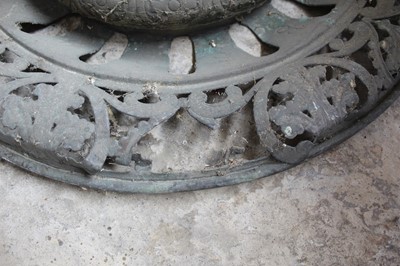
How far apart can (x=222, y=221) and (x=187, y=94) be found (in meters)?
0.25

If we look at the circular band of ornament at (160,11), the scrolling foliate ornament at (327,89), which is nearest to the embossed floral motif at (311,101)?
the scrolling foliate ornament at (327,89)

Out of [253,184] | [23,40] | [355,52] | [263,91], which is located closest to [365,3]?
[355,52]

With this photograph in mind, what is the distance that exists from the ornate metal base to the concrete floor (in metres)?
0.04

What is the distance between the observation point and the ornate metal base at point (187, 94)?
3.79 feet

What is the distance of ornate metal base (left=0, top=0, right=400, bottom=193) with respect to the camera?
1.16 m

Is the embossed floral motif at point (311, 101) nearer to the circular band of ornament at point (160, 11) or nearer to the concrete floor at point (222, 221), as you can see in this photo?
the concrete floor at point (222, 221)

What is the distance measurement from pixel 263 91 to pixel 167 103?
0.18 m

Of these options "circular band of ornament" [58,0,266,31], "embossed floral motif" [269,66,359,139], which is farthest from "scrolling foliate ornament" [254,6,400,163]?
"circular band of ornament" [58,0,266,31]

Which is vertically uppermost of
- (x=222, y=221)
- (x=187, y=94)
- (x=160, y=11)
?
(x=160, y=11)

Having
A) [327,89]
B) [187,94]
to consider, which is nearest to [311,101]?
[327,89]

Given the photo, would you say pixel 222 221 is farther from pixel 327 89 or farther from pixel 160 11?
pixel 160 11

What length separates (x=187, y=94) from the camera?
Result: 1212 mm

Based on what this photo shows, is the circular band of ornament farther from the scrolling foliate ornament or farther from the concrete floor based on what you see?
the concrete floor

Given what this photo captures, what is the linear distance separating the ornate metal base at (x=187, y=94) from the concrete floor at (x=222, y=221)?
0.12 ft
